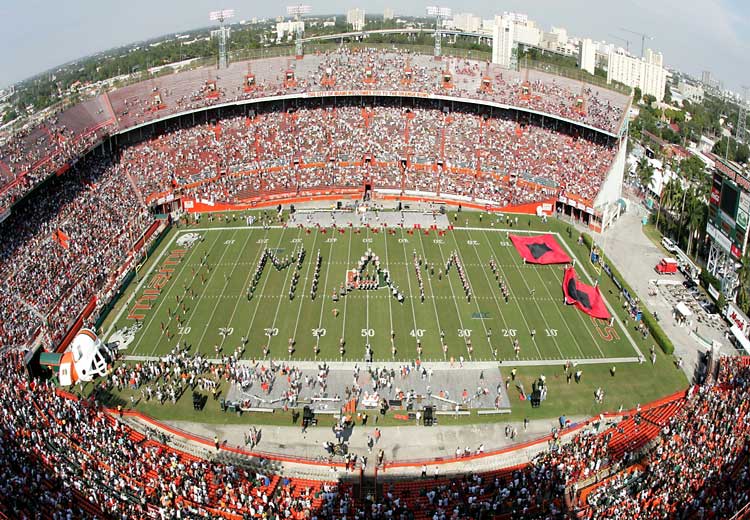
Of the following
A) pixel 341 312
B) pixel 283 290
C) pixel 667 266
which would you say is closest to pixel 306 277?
pixel 283 290

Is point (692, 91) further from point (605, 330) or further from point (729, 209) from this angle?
point (605, 330)

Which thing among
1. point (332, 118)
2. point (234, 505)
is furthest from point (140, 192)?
point (234, 505)

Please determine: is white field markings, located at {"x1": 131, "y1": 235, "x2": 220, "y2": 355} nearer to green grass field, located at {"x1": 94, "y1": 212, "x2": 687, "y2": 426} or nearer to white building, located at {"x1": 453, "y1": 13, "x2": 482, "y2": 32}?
green grass field, located at {"x1": 94, "y1": 212, "x2": 687, "y2": 426}

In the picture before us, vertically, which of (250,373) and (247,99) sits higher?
(247,99)

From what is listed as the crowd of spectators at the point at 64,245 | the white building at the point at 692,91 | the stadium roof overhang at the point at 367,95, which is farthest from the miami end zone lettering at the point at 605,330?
the white building at the point at 692,91

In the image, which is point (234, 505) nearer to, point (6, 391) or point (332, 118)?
point (6, 391)

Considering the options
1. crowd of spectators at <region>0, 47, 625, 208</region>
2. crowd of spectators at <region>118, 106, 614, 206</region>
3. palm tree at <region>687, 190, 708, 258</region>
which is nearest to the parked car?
palm tree at <region>687, 190, 708, 258</region>
